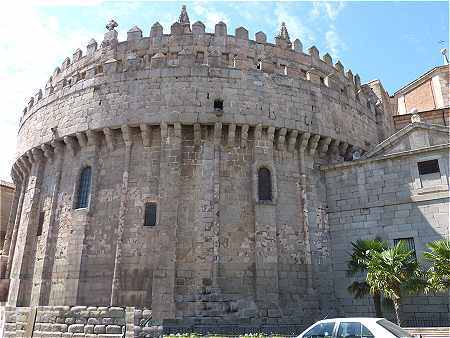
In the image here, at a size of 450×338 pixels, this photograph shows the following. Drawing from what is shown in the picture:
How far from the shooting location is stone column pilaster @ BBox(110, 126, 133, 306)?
1454 cm

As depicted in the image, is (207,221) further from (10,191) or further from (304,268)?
(10,191)

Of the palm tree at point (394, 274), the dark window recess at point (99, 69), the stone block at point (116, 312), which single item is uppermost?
the dark window recess at point (99, 69)

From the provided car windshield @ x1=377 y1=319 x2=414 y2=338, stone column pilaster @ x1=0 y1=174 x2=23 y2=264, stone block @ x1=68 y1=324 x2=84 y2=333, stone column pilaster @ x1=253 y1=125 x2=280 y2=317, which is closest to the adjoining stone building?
stone column pilaster @ x1=253 y1=125 x2=280 y2=317

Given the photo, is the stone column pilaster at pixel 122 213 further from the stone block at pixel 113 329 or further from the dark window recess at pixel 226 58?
the stone block at pixel 113 329

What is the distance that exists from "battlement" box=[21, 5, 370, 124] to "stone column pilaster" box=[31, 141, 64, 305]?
4588 millimetres

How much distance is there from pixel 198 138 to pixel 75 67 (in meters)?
9.21

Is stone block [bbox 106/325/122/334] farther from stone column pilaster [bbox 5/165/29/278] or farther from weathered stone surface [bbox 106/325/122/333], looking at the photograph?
stone column pilaster [bbox 5/165/29/278]

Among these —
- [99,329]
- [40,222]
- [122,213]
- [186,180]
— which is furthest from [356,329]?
[40,222]

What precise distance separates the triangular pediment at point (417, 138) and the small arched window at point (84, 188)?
41.4ft

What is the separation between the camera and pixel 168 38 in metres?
19.3

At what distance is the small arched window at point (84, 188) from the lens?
16953mm

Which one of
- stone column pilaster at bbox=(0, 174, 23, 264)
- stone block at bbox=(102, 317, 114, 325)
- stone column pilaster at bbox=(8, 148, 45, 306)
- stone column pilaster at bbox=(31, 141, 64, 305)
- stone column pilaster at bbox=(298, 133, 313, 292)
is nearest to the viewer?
stone block at bbox=(102, 317, 114, 325)

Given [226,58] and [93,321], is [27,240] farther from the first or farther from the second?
[226,58]

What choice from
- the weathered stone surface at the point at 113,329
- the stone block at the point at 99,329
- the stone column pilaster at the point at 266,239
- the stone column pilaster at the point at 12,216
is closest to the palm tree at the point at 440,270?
the stone column pilaster at the point at 266,239
